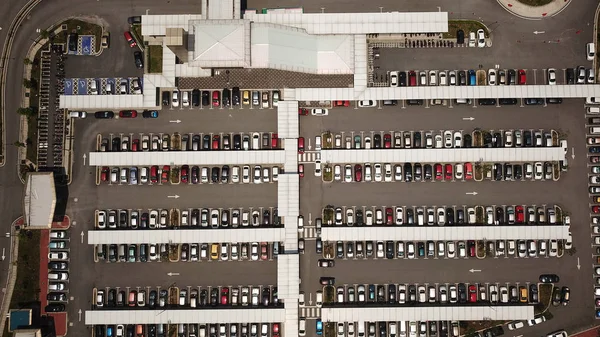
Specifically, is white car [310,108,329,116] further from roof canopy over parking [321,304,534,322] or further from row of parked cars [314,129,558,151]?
roof canopy over parking [321,304,534,322]

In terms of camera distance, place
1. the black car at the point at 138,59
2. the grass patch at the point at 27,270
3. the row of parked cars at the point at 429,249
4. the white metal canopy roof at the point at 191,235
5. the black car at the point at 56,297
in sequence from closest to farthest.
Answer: the white metal canopy roof at the point at 191,235 → the black car at the point at 56,297 → the row of parked cars at the point at 429,249 → the grass patch at the point at 27,270 → the black car at the point at 138,59

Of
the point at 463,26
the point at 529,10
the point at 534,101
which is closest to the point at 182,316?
the point at 463,26

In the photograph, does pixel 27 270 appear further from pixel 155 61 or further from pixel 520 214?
pixel 520 214

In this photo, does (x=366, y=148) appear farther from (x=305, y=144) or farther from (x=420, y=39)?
(x=420, y=39)

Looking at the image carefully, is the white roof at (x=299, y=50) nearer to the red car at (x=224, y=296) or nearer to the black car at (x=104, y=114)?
the black car at (x=104, y=114)

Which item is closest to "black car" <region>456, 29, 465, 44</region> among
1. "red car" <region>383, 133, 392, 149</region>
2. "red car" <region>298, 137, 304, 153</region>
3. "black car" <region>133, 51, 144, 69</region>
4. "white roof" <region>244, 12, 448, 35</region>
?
"white roof" <region>244, 12, 448, 35</region>

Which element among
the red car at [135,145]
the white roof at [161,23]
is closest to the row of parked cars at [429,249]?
the red car at [135,145]
